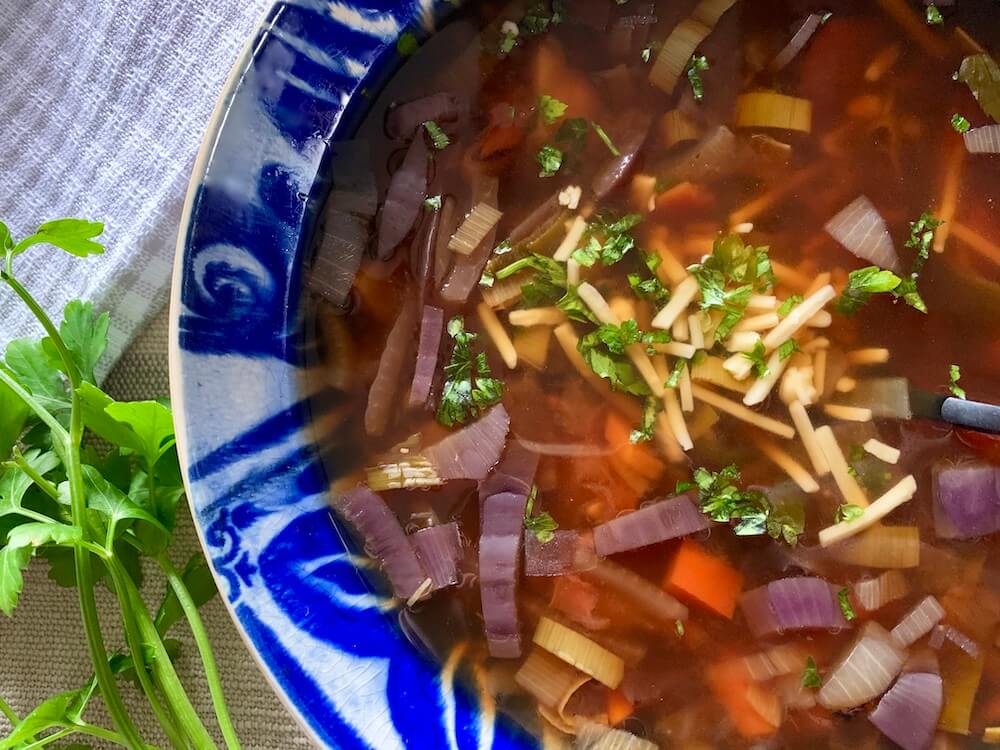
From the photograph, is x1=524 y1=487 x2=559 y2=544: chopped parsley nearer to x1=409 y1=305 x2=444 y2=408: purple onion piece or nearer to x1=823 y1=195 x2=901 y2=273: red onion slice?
x1=409 y1=305 x2=444 y2=408: purple onion piece

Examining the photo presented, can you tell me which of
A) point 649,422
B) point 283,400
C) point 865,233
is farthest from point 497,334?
point 865,233

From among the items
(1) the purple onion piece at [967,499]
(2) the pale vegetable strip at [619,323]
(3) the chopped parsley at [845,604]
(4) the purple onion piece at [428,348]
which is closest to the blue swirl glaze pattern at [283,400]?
(4) the purple onion piece at [428,348]

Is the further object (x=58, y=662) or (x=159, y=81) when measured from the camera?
(x=58, y=662)

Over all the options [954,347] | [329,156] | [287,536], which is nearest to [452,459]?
[287,536]

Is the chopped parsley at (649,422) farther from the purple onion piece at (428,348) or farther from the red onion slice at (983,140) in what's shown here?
the red onion slice at (983,140)

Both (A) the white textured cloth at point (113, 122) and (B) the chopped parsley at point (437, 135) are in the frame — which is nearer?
(B) the chopped parsley at point (437, 135)

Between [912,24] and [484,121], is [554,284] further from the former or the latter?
[912,24]
